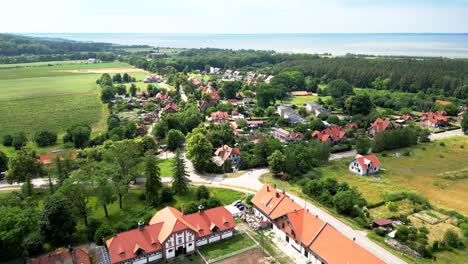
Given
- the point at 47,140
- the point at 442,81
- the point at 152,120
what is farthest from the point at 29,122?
the point at 442,81

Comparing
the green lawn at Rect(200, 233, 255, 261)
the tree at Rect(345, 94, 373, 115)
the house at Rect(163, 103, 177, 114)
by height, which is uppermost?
the tree at Rect(345, 94, 373, 115)

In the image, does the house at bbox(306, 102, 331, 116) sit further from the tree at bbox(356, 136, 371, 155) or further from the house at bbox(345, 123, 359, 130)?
the tree at bbox(356, 136, 371, 155)

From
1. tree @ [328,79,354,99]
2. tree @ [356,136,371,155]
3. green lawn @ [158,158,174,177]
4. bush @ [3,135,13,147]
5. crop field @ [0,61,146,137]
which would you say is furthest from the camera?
tree @ [328,79,354,99]

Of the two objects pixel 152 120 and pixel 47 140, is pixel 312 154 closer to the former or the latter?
pixel 152 120

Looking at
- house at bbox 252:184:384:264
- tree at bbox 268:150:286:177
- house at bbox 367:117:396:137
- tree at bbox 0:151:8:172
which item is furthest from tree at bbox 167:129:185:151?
house at bbox 367:117:396:137

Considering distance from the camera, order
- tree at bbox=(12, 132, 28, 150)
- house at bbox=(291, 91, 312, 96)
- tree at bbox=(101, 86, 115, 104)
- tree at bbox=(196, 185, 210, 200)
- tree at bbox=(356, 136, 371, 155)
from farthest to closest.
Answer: house at bbox=(291, 91, 312, 96)
tree at bbox=(101, 86, 115, 104)
tree at bbox=(12, 132, 28, 150)
tree at bbox=(356, 136, 371, 155)
tree at bbox=(196, 185, 210, 200)

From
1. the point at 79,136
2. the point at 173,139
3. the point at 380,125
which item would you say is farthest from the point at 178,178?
the point at 380,125

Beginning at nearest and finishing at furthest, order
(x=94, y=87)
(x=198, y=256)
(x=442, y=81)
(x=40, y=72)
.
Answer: (x=198, y=256) → (x=442, y=81) → (x=94, y=87) → (x=40, y=72)

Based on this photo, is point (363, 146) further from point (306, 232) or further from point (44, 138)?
point (44, 138)

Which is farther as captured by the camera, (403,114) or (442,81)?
(442,81)
